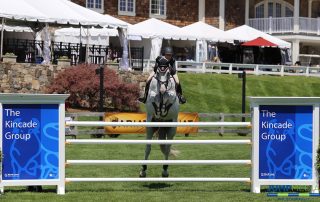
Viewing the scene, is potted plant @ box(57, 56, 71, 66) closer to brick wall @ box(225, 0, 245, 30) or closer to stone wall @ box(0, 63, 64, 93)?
stone wall @ box(0, 63, 64, 93)

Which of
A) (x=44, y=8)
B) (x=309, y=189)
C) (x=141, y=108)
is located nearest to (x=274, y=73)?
(x=141, y=108)

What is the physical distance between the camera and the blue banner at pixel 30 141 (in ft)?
44.6

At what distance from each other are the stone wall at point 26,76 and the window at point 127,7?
14.0m

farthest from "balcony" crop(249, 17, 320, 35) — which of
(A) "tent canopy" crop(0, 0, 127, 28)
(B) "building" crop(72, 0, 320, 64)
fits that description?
(A) "tent canopy" crop(0, 0, 127, 28)

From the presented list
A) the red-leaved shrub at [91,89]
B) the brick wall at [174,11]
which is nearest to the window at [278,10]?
the brick wall at [174,11]

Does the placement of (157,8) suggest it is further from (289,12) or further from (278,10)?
(289,12)

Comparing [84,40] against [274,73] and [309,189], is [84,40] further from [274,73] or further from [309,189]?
[309,189]

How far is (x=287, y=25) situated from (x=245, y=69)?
8.71 metres

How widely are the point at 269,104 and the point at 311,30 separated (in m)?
42.4

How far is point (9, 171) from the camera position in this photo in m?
13.6

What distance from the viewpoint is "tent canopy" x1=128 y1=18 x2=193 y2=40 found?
45.6 meters

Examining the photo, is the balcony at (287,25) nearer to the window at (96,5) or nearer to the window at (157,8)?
the window at (157,8)

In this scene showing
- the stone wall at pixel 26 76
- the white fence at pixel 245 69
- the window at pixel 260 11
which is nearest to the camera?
the stone wall at pixel 26 76

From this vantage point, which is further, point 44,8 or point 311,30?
point 311,30
